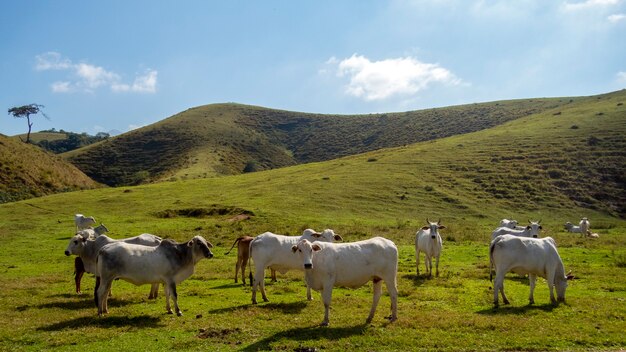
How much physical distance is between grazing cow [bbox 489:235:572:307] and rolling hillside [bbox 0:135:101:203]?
58.6 m

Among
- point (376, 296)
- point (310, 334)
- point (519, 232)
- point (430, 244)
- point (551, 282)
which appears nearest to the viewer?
point (310, 334)

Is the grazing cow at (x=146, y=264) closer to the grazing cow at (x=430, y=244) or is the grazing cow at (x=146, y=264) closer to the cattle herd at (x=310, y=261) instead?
the cattle herd at (x=310, y=261)

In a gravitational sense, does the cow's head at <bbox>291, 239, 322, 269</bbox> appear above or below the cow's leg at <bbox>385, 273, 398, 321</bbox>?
above

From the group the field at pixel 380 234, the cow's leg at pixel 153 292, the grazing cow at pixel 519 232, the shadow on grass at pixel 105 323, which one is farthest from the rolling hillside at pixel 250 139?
the shadow on grass at pixel 105 323

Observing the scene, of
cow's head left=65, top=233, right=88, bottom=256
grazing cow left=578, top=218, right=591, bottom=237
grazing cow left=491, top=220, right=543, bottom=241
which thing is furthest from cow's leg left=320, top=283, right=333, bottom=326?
grazing cow left=578, top=218, right=591, bottom=237

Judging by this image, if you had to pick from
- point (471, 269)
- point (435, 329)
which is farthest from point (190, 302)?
point (471, 269)

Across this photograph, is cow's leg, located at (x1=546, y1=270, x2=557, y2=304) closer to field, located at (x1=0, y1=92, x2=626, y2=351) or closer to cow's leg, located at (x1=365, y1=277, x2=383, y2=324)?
field, located at (x1=0, y1=92, x2=626, y2=351)

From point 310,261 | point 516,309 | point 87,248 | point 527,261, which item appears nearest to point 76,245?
point 87,248

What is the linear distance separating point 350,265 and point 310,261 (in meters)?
1.19

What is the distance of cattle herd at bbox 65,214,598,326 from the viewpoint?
1303 cm

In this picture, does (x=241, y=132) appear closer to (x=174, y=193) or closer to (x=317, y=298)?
(x=174, y=193)

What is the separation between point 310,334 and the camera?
11891 millimetres

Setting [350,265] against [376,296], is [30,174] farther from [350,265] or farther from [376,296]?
[376,296]

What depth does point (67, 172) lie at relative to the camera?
3049 inches
